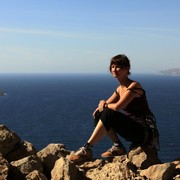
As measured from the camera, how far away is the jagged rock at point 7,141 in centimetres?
966

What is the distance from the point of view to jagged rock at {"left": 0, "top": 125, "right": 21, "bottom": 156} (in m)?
9.66

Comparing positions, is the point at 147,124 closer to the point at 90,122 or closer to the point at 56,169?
the point at 56,169

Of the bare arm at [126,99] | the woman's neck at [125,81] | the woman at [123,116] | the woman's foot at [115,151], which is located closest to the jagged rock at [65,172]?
the woman at [123,116]

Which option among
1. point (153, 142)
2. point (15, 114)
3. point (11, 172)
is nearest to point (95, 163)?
point (153, 142)

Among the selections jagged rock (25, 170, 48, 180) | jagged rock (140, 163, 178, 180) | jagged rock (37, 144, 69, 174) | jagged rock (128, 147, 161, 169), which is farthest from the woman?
jagged rock (25, 170, 48, 180)

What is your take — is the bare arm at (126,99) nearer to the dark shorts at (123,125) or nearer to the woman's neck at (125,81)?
the dark shorts at (123,125)

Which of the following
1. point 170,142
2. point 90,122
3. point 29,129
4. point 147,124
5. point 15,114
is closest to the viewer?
point 147,124

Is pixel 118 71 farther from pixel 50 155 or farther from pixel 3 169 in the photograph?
pixel 3 169

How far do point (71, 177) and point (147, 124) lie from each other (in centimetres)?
276

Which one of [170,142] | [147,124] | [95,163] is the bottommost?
[170,142]

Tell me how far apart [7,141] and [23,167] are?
1.81m

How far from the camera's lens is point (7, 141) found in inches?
385

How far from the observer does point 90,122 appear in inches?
4449

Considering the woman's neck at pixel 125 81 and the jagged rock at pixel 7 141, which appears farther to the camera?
the woman's neck at pixel 125 81
